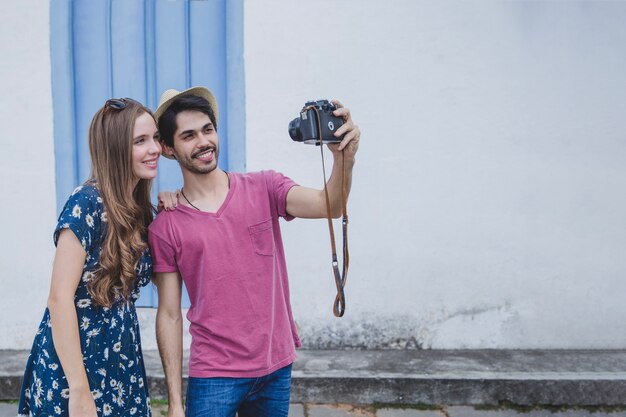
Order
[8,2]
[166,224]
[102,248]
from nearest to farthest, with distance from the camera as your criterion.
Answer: [102,248] < [166,224] < [8,2]

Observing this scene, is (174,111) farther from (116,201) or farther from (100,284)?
(100,284)

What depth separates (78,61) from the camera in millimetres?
4008

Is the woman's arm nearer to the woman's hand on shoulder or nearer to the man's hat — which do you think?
the woman's hand on shoulder

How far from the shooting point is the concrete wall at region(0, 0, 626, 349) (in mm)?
3918

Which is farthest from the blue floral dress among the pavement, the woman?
the pavement

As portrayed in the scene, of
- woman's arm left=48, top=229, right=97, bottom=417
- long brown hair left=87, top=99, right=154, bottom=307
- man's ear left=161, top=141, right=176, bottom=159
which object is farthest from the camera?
man's ear left=161, top=141, right=176, bottom=159

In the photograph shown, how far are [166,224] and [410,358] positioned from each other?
2423 millimetres

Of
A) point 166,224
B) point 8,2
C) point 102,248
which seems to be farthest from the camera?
point 8,2

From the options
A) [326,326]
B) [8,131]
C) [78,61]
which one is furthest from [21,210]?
[326,326]

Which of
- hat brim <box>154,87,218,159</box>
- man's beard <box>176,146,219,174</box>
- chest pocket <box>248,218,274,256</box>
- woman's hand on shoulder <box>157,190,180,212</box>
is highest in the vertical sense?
hat brim <box>154,87,218,159</box>

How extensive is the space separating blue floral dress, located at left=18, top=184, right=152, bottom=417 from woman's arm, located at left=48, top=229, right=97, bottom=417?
4 cm

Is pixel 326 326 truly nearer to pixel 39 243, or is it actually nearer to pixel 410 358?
pixel 410 358

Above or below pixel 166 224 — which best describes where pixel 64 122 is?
above

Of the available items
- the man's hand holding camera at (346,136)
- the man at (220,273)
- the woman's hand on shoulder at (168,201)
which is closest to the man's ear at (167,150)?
the man at (220,273)
